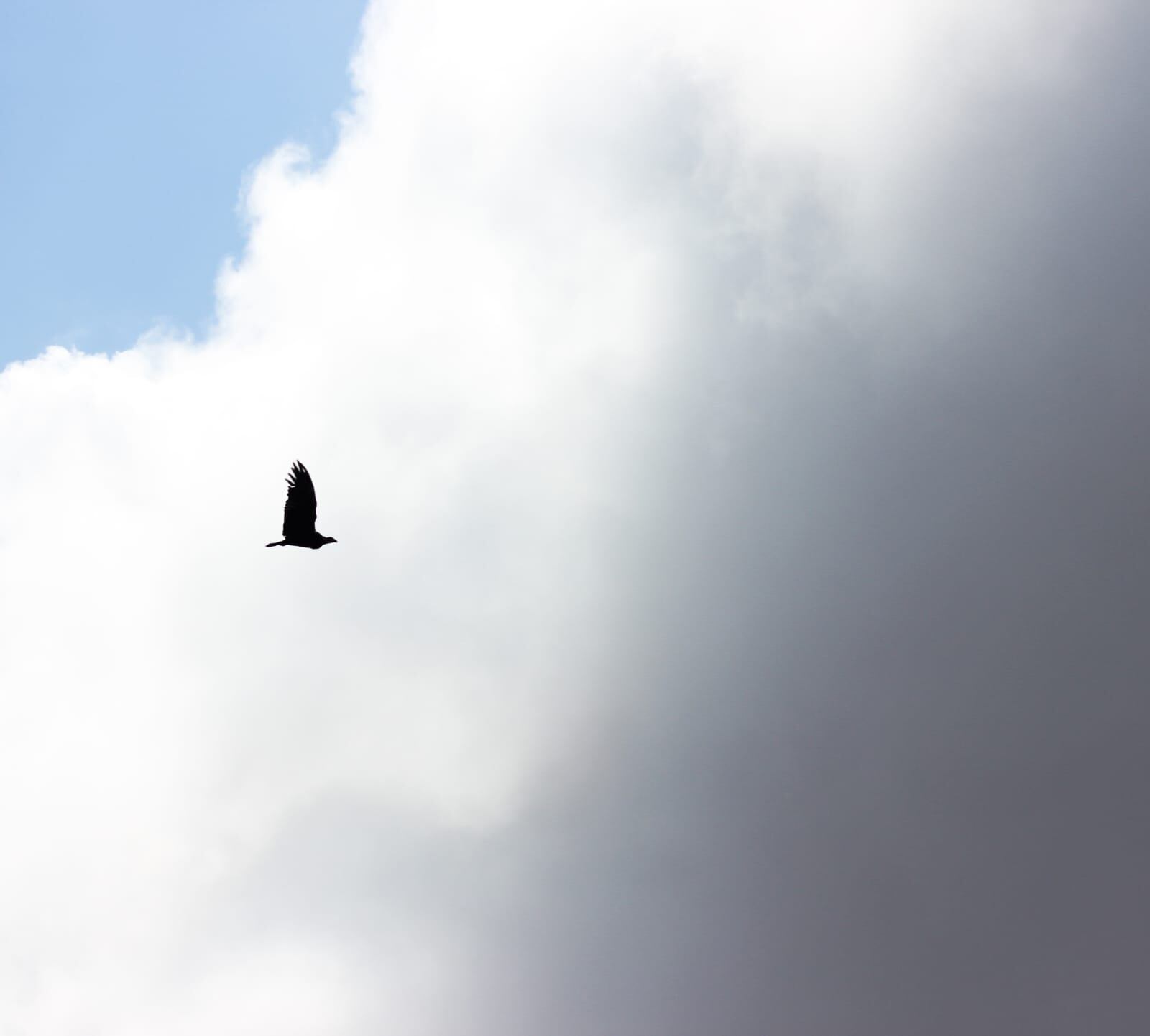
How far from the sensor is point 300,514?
85.8 m

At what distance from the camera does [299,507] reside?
3364 inches

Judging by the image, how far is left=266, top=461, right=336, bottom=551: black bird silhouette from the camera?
85.2 meters

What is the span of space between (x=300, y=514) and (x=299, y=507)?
22.2 inches

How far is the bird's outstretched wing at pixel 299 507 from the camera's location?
85188mm

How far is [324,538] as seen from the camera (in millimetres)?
87438

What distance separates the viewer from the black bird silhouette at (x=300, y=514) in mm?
85250

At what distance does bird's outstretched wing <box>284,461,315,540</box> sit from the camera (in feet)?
279
